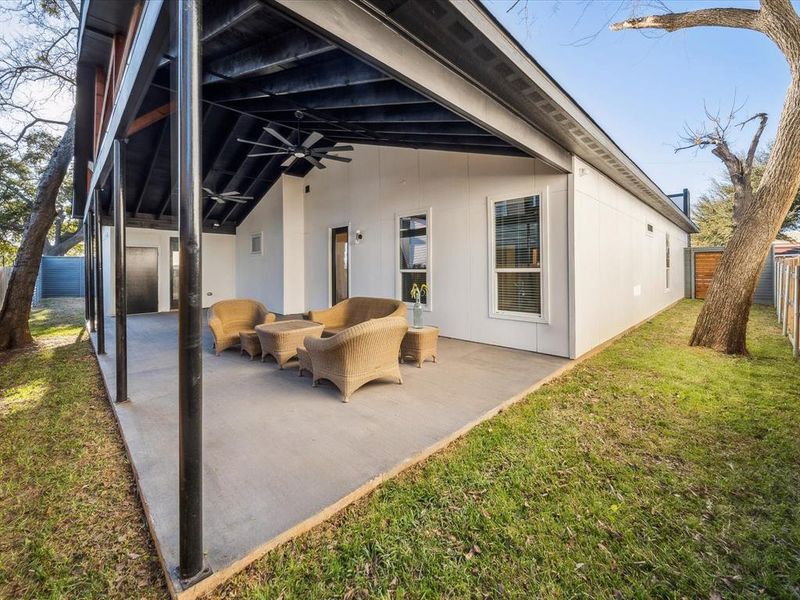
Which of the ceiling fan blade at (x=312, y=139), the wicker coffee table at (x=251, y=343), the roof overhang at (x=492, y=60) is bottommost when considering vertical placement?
the wicker coffee table at (x=251, y=343)

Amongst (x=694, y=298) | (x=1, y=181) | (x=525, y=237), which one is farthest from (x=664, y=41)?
(x=1, y=181)

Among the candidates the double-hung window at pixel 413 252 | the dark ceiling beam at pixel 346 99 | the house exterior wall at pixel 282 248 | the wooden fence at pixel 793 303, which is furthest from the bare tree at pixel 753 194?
the house exterior wall at pixel 282 248

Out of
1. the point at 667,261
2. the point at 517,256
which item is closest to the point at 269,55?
the point at 517,256

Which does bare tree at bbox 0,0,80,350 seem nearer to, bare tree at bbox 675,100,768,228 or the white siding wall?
the white siding wall

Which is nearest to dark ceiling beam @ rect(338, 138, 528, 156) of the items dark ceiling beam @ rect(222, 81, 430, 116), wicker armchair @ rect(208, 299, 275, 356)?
dark ceiling beam @ rect(222, 81, 430, 116)

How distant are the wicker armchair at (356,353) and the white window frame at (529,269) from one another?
2567 mm

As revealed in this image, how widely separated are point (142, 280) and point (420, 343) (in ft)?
33.9

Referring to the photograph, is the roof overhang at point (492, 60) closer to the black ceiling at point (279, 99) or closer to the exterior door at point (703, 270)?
the black ceiling at point (279, 99)

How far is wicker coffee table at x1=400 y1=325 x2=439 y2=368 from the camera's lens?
4.69 metres

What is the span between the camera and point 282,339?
459 centimetres

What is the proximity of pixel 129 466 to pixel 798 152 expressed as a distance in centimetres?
857

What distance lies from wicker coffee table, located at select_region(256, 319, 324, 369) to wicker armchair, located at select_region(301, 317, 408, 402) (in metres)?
0.86

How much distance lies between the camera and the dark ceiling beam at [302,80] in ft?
11.6

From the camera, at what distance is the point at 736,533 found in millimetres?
1874
